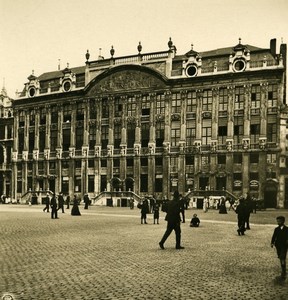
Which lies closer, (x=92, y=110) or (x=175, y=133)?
(x=175, y=133)

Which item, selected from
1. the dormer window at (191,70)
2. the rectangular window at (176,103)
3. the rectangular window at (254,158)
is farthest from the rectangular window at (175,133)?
the rectangular window at (254,158)

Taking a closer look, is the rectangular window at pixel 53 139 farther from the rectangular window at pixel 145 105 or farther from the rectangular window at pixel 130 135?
the rectangular window at pixel 145 105

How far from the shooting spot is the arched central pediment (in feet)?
189

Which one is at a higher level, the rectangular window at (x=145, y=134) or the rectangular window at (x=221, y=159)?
the rectangular window at (x=145, y=134)

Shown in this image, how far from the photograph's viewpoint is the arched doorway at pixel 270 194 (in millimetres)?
50125

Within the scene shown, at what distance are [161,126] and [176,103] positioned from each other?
3.54 m

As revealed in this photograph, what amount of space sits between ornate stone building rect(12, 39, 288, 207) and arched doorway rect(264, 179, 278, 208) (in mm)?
113

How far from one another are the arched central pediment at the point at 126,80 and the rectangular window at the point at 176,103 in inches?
79.5

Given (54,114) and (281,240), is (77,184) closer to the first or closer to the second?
(54,114)

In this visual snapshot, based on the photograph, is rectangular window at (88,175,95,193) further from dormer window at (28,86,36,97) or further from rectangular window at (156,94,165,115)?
dormer window at (28,86,36,97)

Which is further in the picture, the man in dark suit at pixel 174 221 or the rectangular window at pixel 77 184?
the rectangular window at pixel 77 184

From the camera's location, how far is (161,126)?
57000mm

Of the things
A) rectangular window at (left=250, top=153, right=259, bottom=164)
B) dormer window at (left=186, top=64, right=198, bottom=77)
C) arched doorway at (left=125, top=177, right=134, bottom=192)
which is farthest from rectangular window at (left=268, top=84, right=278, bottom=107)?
arched doorway at (left=125, top=177, right=134, bottom=192)

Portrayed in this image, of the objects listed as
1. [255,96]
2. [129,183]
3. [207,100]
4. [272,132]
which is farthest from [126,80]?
[272,132]
